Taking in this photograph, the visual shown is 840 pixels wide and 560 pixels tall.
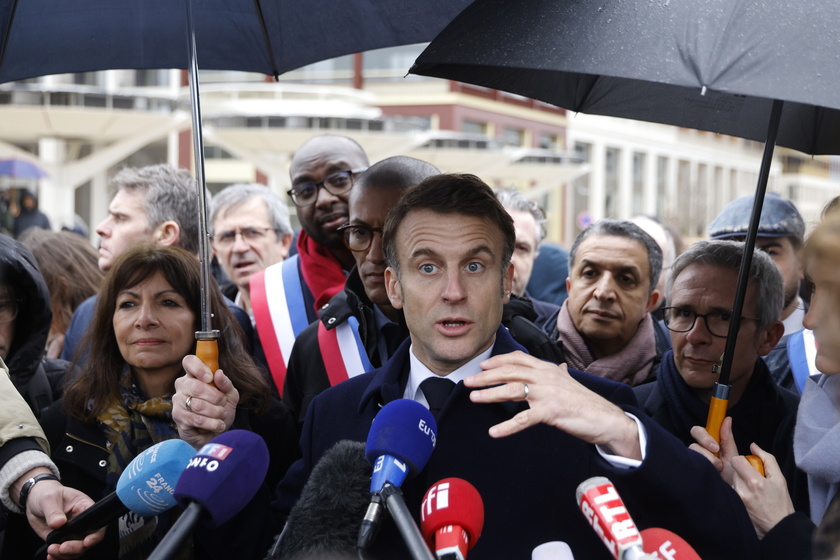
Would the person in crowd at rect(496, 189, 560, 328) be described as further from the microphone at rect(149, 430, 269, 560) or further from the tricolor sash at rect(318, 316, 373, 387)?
the microphone at rect(149, 430, 269, 560)

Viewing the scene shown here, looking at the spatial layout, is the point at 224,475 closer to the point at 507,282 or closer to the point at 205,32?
the point at 507,282

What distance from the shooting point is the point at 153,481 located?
227 cm

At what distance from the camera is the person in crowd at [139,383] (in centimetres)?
313

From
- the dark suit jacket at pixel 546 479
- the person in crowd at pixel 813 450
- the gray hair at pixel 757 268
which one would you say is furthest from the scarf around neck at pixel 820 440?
the gray hair at pixel 757 268

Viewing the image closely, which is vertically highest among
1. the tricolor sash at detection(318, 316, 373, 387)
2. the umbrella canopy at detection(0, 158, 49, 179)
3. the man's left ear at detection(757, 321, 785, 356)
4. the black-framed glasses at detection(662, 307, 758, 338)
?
the black-framed glasses at detection(662, 307, 758, 338)

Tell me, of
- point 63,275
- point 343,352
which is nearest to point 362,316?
point 343,352

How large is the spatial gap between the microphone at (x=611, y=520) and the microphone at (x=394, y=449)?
1.14 ft

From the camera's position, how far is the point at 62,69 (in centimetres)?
350

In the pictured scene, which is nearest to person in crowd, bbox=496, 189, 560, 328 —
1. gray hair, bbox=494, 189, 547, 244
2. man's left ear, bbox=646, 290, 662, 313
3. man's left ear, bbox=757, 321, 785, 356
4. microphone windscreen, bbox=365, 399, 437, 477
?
gray hair, bbox=494, 189, 547, 244

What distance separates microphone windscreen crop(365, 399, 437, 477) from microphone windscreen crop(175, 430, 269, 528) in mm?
294

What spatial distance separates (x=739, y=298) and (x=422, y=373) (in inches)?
38.8

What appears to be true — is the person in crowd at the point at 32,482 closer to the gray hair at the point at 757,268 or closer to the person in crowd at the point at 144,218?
the person in crowd at the point at 144,218

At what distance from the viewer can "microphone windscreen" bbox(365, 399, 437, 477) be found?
2.05 meters

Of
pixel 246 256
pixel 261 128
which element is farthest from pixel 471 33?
pixel 261 128
